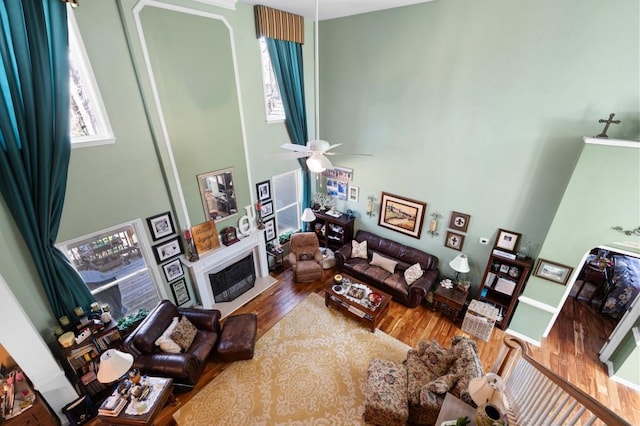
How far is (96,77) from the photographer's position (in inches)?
131

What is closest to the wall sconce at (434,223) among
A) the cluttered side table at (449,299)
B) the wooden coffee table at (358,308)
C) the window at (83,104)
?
the cluttered side table at (449,299)

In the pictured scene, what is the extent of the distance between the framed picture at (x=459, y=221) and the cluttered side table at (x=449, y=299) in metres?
1.11

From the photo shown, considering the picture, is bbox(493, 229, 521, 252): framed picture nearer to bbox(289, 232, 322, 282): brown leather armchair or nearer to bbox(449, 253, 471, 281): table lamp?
bbox(449, 253, 471, 281): table lamp

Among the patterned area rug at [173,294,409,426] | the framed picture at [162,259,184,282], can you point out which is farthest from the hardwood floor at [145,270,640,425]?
the framed picture at [162,259,184,282]

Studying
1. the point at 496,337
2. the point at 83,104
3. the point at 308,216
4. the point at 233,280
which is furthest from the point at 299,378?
the point at 83,104

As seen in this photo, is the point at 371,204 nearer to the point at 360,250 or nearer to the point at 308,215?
the point at 360,250

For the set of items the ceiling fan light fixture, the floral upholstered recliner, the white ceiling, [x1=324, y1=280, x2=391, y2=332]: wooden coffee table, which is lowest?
[x1=324, y1=280, x2=391, y2=332]: wooden coffee table

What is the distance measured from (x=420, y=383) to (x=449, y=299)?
203 centimetres

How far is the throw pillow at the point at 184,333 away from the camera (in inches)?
158

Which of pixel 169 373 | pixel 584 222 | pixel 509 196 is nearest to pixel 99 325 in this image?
pixel 169 373

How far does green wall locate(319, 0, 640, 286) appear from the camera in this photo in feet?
11.6

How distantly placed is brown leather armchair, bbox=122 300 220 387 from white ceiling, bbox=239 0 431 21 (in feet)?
17.5

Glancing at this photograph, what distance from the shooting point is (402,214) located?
19.6 feet

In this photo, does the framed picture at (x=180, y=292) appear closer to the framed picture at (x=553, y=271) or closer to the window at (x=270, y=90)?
the window at (x=270, y=90)
